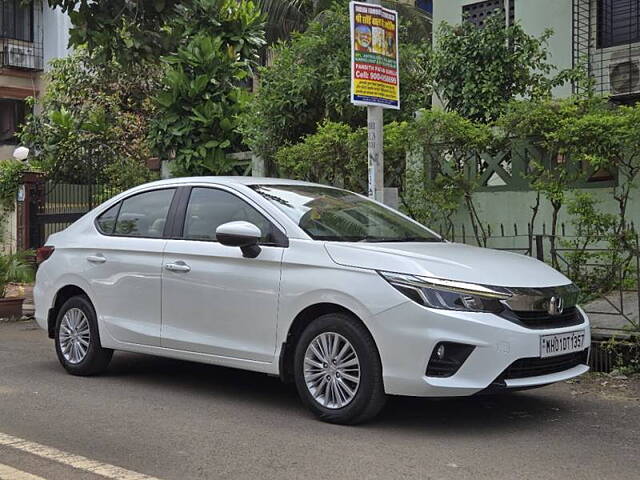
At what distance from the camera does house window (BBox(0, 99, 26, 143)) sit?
28.7 m

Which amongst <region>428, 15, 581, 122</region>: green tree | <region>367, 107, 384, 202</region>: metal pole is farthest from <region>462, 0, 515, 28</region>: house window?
<region>367, 107, 384, 202</region>: metal pole

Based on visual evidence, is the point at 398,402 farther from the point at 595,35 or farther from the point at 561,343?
the point at 595,35

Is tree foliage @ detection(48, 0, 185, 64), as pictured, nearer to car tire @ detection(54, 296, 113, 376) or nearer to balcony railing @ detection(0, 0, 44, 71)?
car tire @ detection(54, 296, 113, 376)

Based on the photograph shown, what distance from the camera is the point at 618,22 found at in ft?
47.5

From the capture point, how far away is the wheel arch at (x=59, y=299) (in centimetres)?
736

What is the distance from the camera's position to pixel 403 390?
5199 mm

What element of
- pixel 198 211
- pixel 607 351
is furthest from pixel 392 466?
pixel 607 351

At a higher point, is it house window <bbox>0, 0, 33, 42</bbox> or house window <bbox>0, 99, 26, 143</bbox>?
house window <bbox>0, 0, 33, 42</bbox>

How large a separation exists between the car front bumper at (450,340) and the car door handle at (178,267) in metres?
1.79

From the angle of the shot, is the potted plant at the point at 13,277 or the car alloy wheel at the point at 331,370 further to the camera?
the potted plant at the point at 13,277

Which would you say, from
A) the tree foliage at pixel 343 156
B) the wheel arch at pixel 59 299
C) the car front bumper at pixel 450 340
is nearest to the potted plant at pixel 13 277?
the tree foliage at pixel 343 156

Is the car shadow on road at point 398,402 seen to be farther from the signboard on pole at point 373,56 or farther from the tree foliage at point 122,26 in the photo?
the tree foliage at point 122,26

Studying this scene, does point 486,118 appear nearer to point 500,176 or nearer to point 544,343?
point 500,176

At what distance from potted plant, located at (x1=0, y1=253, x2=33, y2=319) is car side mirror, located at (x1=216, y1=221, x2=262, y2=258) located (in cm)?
693
